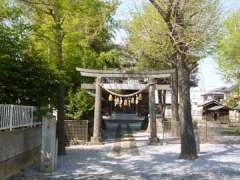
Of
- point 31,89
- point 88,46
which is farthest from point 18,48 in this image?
point 88,46

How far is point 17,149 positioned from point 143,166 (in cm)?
370

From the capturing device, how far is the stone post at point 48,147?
8.80 meters

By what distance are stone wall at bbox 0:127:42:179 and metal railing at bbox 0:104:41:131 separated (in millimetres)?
155

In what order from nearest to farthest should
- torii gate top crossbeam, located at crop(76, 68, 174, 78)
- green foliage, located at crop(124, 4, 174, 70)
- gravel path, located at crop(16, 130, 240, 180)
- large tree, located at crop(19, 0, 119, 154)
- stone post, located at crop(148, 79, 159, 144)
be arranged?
gravel path, located at crop(16, 130, 240, 180) → large tree, located at crop(19, 0, 119, 154) → stone post, located at crop(148, 79, 159, 144) → torii gate top crossbeam, located at crop(76, 68, 174, 78) → green foliage, located at crop(124, 4, 174, 70)

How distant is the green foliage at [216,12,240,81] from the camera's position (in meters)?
25.3

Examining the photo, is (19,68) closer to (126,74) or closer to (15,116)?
(15,116)

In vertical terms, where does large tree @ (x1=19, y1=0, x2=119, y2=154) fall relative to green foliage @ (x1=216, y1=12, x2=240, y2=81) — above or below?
below

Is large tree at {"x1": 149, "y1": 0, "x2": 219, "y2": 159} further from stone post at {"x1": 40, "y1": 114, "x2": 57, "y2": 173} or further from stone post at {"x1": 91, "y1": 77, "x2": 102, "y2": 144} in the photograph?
stone post at {"x1": 91, "y1": 77, "x2": 102, "y2": 144}

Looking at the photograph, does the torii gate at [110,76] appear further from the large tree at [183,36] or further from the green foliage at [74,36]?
the large tree at [183,36]

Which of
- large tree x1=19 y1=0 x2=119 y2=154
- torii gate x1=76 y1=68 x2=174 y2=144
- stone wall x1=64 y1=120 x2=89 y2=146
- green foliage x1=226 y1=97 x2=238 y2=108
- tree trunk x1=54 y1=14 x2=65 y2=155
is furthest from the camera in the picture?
green foliage x1=226 y1=97 x2=238 y2=108

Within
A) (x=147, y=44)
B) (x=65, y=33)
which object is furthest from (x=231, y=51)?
(x=65, y=33)

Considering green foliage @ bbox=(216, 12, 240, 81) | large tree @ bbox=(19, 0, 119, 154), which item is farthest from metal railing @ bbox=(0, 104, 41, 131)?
green foliage @ bbox=(216, 12, 240, 81)

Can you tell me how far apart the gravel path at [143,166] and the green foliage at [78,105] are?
4.07m

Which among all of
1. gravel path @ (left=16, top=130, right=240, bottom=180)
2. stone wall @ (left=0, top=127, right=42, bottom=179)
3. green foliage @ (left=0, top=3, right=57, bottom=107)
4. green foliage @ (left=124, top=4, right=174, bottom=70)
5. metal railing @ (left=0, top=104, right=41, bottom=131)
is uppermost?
green foliage @ (left=124, top=4, right=174, bottom=70)
